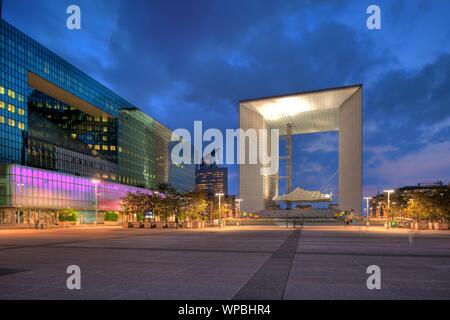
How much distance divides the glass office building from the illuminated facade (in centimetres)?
3893

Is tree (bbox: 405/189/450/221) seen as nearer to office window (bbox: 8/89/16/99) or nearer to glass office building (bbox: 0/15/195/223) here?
glass office building (bbox: 0/15/195/223)

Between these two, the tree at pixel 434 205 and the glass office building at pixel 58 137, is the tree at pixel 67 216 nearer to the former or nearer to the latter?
the glass office building at pixel 58 137

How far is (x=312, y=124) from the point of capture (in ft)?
465

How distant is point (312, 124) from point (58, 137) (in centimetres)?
8624

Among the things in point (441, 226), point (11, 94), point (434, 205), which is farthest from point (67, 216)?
point (441, 226)

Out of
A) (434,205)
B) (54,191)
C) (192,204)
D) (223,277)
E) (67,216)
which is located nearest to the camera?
(223,277)

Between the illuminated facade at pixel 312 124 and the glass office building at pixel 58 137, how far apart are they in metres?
38.9

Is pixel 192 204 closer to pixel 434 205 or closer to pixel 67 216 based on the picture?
pixel 67 216

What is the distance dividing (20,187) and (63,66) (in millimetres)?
36511

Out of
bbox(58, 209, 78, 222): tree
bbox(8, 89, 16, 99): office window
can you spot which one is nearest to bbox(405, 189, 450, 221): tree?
bbox(58, 209, 78, 222): tree

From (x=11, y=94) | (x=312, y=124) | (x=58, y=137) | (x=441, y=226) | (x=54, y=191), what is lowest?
(x=441, y=226)

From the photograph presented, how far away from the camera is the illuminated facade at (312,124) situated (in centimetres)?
11394

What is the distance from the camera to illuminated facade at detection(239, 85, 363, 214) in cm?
11394
